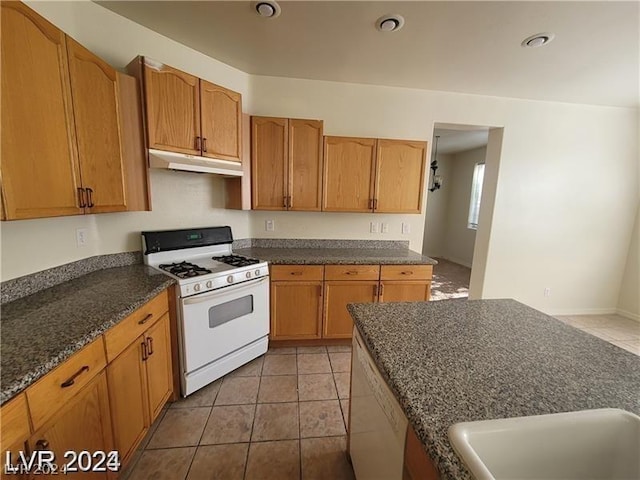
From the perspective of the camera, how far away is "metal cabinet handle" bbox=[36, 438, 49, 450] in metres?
0.86

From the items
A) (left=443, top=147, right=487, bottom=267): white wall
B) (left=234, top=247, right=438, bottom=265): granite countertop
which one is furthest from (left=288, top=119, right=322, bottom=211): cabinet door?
(left=443, top=147, right=487, bottom=267): white wall

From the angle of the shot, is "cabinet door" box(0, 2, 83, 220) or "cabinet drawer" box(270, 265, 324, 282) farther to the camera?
"cabinet drawer" box(270, 265, 324, 282)

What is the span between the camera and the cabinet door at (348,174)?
255 centimetres

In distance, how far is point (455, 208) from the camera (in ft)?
21.4

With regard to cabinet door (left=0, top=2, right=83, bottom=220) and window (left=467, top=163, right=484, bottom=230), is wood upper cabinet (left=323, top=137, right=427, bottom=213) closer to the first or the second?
cabinet door (left=0, top=2, right=83, bottom=220)

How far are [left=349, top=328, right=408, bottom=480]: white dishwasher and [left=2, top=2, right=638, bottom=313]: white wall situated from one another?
1856 millimetres

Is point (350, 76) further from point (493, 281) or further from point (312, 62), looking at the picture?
point (493, 281)

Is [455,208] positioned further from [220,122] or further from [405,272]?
[220,122]

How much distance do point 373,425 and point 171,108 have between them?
223cm

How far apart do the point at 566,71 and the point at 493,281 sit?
2214mm

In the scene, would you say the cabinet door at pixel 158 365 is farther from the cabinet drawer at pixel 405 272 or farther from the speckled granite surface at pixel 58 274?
the cabinet drawer at pixel 405 272

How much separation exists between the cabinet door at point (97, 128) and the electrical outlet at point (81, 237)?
344 mm

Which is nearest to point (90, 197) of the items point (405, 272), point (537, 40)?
point (405, 272)

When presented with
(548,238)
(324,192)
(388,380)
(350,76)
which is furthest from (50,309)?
(548,238)
